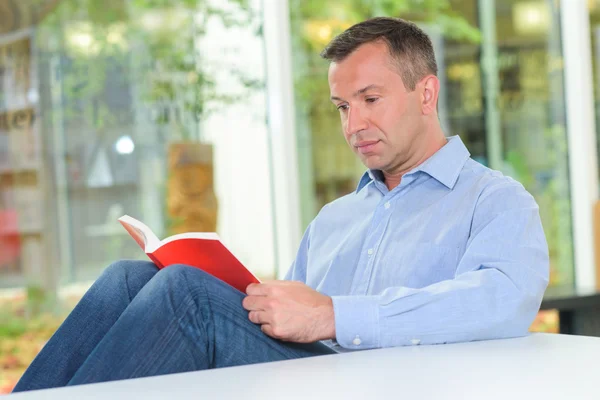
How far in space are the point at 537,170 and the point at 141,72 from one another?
7.90ft

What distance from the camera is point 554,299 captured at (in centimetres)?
318

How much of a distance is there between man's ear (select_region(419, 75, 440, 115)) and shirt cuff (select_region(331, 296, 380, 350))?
2.20ft

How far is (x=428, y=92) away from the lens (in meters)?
1.98

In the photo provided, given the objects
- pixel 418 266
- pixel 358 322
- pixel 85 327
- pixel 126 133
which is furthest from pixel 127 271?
pixel 126 133

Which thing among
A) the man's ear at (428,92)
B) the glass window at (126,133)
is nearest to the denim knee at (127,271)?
the man's ear at (428,92)

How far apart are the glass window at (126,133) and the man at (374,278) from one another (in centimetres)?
207

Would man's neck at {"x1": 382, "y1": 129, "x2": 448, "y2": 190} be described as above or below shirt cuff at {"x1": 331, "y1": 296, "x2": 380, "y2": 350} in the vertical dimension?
above

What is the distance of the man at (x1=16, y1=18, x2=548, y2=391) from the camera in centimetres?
138

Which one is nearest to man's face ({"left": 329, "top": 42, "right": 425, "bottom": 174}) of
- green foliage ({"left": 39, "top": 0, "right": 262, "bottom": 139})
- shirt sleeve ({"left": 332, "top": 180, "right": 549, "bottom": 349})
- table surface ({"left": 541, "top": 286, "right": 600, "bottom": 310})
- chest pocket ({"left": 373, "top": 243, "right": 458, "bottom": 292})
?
chest pocket ({"left": 373, "top": 243, "right": 458, "bottom": 292})

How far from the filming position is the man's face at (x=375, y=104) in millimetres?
1905

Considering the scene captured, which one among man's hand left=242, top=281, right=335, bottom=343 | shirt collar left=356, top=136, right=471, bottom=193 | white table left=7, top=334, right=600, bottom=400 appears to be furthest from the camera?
shirt collar left=356, top=136, right=471, bottom=193

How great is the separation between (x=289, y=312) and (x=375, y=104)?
664mm

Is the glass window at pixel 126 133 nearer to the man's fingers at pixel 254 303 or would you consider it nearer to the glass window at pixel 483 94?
the glass window at pixel 483 94

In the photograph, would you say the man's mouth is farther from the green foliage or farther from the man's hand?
the green foliage
